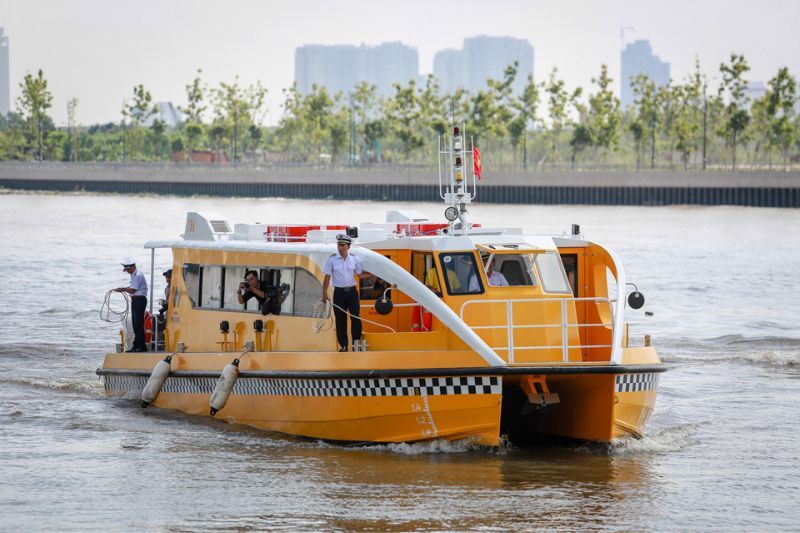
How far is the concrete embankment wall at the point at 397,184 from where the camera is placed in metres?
91.4

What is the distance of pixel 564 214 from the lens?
263 feet

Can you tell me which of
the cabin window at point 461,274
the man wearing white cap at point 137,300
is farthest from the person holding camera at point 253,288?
the man wearing white cap at point 137,300

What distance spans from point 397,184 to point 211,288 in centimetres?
8641

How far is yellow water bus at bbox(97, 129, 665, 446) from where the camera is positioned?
577 inches

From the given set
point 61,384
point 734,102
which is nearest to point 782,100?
point 734,102

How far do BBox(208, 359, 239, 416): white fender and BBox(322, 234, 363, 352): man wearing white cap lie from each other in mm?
1801

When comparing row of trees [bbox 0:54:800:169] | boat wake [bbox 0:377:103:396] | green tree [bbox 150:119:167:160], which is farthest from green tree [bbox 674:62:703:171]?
boat wake [bbox 0:377:103:396]

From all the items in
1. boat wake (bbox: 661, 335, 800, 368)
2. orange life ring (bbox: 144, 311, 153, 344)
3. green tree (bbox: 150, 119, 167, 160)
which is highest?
green tree (bbox: 150, 119, 167, 160)

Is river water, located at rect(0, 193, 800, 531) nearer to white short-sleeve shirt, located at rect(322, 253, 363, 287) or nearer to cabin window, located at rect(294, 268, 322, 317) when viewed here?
cabin window, located at rect(294, 268, 322, 317)

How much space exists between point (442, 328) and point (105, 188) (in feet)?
364

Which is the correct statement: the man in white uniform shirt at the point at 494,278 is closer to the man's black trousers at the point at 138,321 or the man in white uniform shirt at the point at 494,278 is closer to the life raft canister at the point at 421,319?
the life raft canister at the point at 421,319

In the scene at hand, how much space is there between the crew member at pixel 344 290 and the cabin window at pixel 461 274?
3.08ft

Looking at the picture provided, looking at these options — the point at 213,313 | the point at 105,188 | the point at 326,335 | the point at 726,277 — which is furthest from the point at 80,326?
the point at 105,188

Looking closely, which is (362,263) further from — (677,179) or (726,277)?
(677,179)
